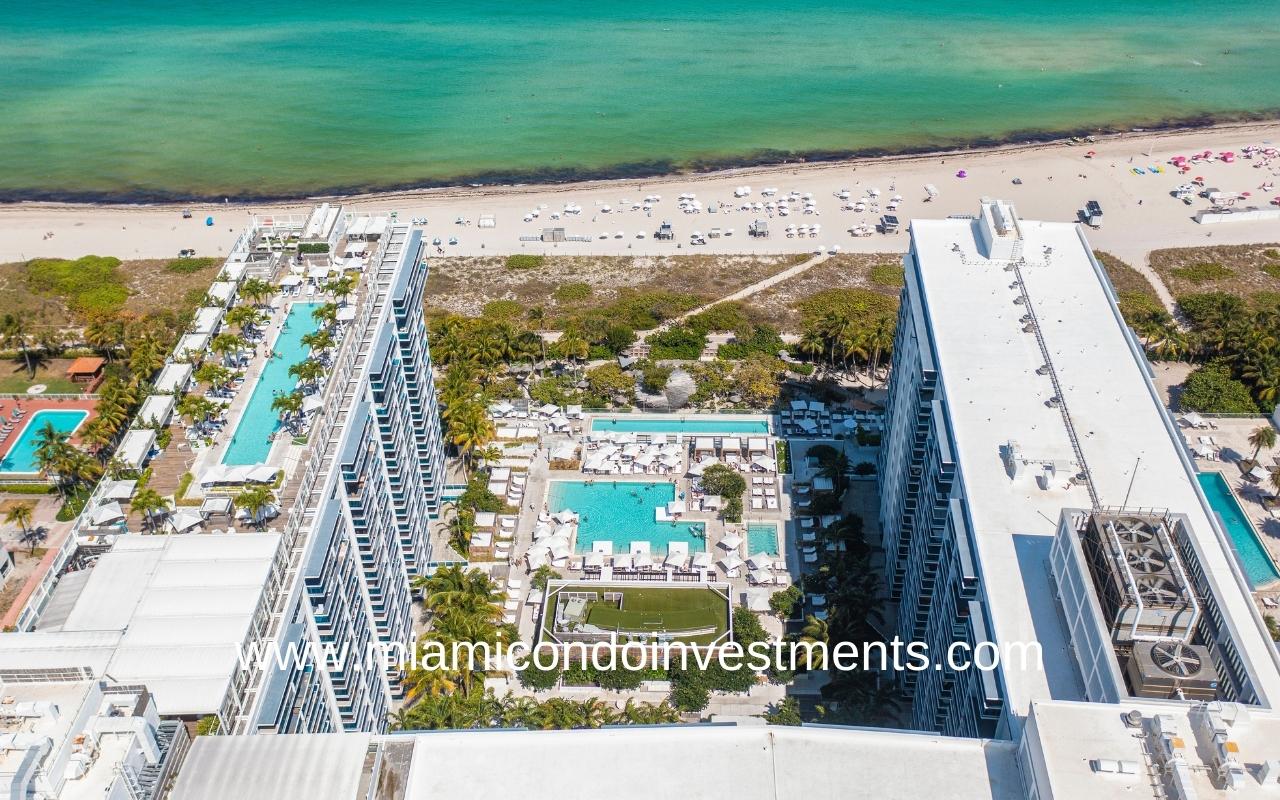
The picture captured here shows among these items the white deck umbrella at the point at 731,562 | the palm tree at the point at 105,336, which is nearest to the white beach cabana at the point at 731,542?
the white deck umbrella at the point at 731,562

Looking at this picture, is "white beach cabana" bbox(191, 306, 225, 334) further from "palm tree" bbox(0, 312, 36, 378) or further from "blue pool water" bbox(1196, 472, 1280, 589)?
"blue pool water" bbox(1196, 472, 1280, 589)

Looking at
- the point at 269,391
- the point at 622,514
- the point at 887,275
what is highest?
the point at 887,275

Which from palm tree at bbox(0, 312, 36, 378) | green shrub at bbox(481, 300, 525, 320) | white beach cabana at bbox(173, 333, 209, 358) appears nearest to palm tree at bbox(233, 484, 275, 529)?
white beach cabana at bbox(173, 333, 209, 358)

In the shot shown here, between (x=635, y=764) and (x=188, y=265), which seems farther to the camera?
(x=188, y=265)

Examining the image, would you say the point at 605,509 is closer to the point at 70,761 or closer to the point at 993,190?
the point at 70,761

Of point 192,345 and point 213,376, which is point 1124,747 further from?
point 192,345

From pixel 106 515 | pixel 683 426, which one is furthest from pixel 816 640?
pixel 106 515
